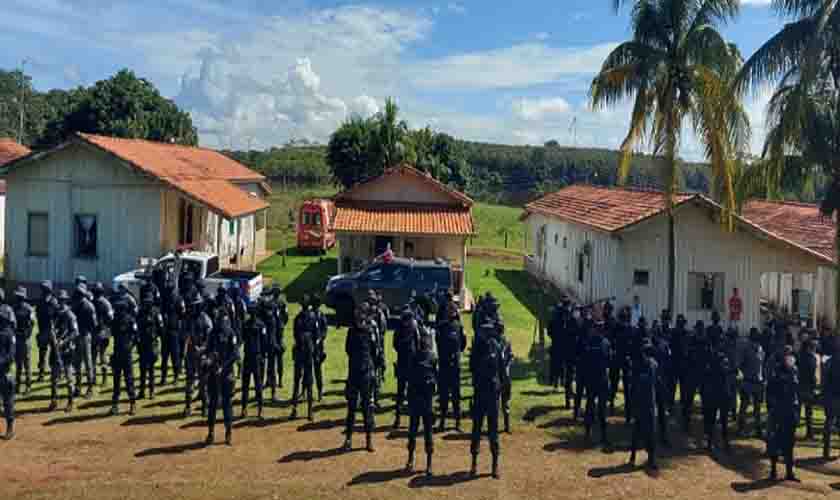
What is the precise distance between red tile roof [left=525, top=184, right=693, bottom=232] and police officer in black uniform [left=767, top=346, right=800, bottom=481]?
9.23 m

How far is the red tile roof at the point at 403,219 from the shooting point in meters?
23.5

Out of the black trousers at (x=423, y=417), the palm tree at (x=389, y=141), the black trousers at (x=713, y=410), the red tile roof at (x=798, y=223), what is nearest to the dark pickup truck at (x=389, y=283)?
the black trousers at (x=713, y=410)

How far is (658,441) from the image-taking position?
36.8ft

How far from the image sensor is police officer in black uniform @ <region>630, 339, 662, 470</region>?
9.93 meters

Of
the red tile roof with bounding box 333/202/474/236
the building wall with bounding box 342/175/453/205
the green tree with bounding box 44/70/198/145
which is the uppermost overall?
the green tree with bounding box 44/70/198/145

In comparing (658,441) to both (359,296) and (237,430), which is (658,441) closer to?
(237,430)

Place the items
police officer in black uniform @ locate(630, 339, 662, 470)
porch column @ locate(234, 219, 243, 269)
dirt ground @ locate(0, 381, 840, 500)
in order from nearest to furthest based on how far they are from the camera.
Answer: dirt ground @ locate(0, 381, 840, 500) → police officer in black uniform @ locate(630, 339, 662, 470) → porch column @ locate(234, 219, 243, 269)

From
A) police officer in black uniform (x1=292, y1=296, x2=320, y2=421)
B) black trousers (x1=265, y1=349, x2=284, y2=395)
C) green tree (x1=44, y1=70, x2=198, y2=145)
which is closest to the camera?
police officer in black uniform (x1=292, y1=296, x2=320, y2=421)

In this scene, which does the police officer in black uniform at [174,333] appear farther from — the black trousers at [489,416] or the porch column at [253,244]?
the porch column at [253,244]

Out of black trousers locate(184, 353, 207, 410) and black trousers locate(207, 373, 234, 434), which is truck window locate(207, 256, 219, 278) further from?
black trousers locate(207, 373, 234, 434)

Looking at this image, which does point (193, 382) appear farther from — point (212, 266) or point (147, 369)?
point (212, 266)

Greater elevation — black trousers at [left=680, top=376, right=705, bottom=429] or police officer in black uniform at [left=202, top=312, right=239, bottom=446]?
police officer in black uniform at [left=202, top=312, right=239, bottom=446]

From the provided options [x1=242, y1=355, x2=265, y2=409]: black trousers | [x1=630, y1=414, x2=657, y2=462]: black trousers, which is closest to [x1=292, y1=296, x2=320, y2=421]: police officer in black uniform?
[x1=242, y1=355, x2=265, y2=409]: black trousers

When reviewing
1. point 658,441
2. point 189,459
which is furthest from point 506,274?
point 189,459
